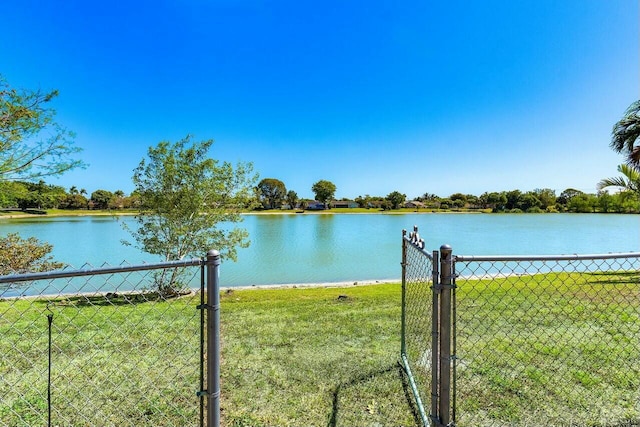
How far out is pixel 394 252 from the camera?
56.5 feet

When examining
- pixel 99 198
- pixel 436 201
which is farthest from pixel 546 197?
pixel 99 198

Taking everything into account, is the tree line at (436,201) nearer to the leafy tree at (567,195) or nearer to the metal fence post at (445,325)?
the leafy tree at (567,195)

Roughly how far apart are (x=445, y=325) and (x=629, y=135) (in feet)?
37.3

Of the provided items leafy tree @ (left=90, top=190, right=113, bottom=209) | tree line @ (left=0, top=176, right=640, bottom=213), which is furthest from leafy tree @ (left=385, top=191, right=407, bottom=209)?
leafy tree @ (left=90, top=190, right=113, bottom=209)

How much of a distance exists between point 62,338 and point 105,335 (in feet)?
1.67

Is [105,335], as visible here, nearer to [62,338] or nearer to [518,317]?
[62,338]

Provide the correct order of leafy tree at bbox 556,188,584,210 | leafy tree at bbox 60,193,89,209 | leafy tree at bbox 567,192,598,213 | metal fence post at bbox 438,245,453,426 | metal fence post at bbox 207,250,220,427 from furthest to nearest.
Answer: leafy tree at bbox 556,188,584,210 < leafy tree at bbox 60,193,89,209 < leafy tree at bbox 567,192,598,213 < metal fence post at bbox 438,245,453,426 < metal fence post at bbox 207,250,220,427

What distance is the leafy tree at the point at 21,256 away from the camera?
7.68 metres

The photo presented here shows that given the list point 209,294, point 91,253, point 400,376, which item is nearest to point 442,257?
point 209,294

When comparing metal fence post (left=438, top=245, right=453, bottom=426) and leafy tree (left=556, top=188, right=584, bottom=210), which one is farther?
leafy tree (left=556, top=188, right=584, bottom=210)

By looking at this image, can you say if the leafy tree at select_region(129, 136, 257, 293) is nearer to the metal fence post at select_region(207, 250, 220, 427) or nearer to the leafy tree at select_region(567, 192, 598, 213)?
the metal fence post at select_region(207, 250, 220, 427)

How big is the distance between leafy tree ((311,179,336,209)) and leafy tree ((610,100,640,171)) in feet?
298

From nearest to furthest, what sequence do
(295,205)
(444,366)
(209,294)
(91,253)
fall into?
1. (209,294)
2. (444,366)
3. (91,253)
4. (295,205)

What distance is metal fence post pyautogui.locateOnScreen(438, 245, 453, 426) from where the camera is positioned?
75.5 inches
